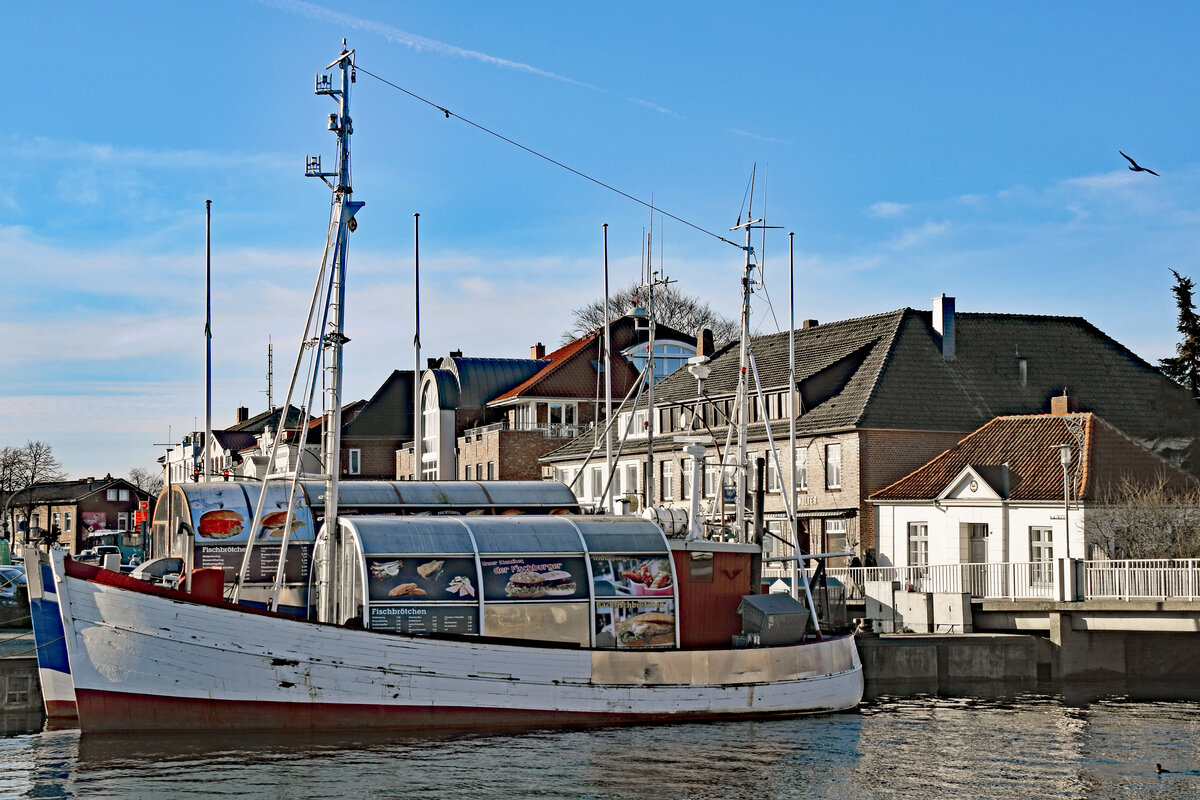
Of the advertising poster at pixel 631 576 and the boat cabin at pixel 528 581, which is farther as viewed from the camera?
the advertising poster at pixel 631 576

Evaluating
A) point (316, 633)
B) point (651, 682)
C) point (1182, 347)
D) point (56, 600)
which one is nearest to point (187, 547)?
point (56, 600)

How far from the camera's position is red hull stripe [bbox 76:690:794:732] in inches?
926

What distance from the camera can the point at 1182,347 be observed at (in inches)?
2549

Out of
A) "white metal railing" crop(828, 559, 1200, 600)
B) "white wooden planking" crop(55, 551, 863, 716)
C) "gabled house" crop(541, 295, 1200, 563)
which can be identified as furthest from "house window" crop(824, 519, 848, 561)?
"white wooden planking" crop(55, 551, 863, 716)

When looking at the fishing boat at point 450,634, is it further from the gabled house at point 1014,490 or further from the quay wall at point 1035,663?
the gabled house at point 1014,490

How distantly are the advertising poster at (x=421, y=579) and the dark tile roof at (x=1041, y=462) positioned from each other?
71.9ft

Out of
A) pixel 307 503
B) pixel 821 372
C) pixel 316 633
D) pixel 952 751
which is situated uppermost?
pixel 821 372

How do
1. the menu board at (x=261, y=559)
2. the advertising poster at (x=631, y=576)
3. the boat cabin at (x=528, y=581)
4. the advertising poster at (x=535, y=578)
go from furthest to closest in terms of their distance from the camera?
1. the menu board at (x=261, y=559)
2. the advertising poster at (x=631, y=576)
3. the advertising poster at (x=535, y=578)
4. the boat cabin at (x=528, y=581)

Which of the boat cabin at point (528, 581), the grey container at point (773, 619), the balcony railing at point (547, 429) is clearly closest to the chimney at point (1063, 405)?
the grey container at point (773, 619)

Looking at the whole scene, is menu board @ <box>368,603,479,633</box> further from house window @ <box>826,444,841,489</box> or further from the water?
house window @ <box>826,444,841,489</box>

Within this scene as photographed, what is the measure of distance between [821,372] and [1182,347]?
22136mm

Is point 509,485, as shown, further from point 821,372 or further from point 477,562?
point 821,372

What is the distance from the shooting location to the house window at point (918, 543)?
45.4 meters

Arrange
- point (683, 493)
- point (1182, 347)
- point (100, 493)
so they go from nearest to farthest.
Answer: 1. point (683, 493)
2. point (1182, 347)
3. point (100, 493)
